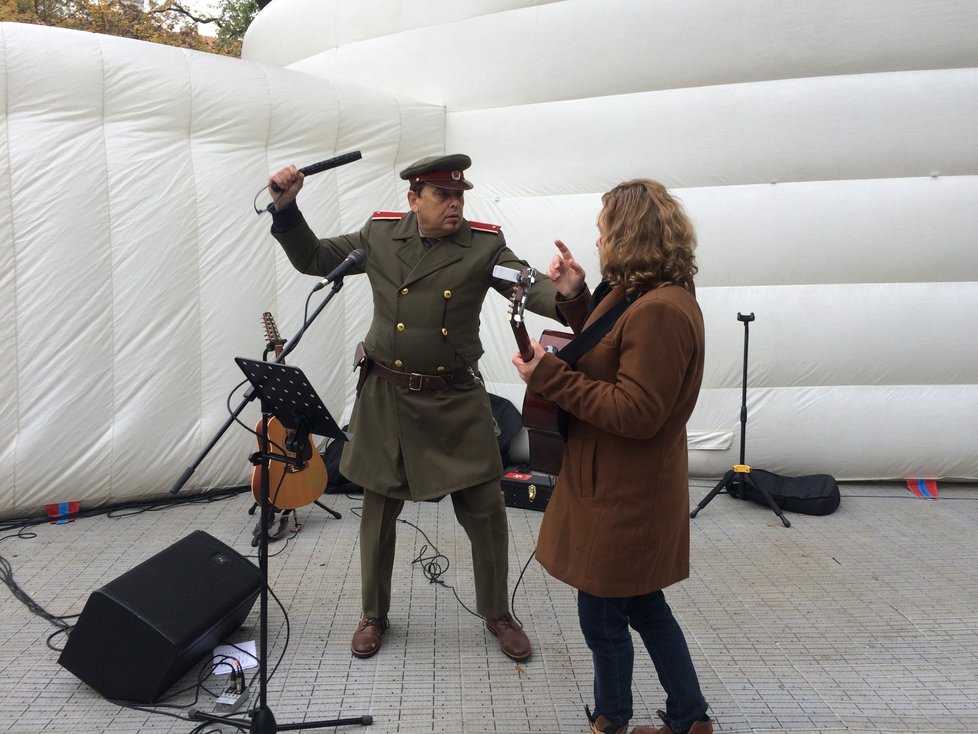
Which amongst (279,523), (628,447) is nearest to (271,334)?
(279,523)

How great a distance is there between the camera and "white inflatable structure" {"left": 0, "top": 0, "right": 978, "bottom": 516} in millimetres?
4207

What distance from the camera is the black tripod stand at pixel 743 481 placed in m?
4.39

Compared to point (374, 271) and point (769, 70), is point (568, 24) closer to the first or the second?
point (769, 70)

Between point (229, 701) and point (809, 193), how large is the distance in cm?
422

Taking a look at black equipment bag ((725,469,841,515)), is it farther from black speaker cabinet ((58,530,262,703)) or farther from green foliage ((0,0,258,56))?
green foliage ((0,0,258,56))

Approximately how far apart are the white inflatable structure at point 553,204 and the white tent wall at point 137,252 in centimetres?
1

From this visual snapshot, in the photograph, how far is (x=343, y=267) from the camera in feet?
Result: 8.48

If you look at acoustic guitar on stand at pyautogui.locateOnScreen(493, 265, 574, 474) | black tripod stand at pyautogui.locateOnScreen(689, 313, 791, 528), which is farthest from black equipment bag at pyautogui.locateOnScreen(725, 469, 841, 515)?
acoustic guitar on stand at pyautogui.locateOnScreen(493, 265, 574, 474)

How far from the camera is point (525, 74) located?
5.17 metres

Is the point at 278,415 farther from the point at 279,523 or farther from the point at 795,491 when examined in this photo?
the point at 795,491

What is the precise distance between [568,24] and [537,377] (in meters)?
3.77

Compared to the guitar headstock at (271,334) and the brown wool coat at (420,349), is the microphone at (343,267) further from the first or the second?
the guitar headstock at (271,334)

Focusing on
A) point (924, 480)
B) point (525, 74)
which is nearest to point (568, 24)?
point (525, 74)

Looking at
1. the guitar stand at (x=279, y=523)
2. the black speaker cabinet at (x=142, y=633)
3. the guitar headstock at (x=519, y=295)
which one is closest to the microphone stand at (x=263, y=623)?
the black speaker cabinet at (x=142, y=633)
